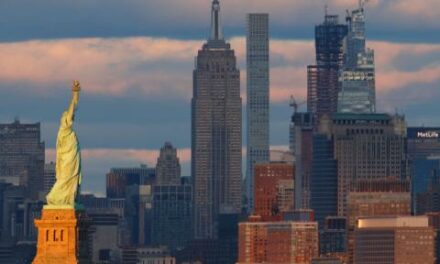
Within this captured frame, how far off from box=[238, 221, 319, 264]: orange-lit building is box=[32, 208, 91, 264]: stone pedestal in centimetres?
13035

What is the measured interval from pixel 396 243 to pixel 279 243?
A: 12836mm

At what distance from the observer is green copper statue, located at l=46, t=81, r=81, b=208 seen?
1879 inches

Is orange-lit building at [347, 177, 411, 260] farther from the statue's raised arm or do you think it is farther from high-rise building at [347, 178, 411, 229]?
the statue's raised arm

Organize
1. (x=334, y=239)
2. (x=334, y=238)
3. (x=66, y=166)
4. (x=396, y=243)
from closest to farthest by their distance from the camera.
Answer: (x=66, y=166)
(x=396, y=243)
(x=334, y=239)
(x=334, y=238)

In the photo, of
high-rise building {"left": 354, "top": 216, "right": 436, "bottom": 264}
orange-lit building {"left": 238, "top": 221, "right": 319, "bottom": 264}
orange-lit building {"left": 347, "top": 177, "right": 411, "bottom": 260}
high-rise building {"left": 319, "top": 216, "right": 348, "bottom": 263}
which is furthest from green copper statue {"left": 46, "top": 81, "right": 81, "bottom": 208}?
orange-lit building {"left": 347, "top": 177, "right": 411, "bottom": 260}

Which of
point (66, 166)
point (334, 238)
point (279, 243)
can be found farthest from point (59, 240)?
point (334, 238)

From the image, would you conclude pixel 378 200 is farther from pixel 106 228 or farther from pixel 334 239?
pixel 106 228

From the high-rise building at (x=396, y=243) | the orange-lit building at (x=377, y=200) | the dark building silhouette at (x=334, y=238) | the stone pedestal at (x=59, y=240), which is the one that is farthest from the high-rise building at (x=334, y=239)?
the stone pedestal at (x=59, y=240)

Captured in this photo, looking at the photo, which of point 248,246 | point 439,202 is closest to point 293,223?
point 248,246

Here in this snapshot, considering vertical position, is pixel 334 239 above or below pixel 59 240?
above

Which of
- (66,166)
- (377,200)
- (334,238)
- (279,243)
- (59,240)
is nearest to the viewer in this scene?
(59,240)

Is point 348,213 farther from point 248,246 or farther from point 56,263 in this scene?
point 56,263

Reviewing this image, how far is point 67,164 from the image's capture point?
4794cm

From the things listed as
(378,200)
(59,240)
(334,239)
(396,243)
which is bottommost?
(59,240)
